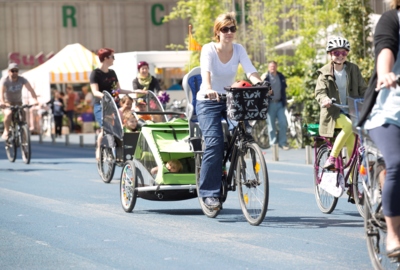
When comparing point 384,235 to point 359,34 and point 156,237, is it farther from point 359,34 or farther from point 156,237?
point 359,34

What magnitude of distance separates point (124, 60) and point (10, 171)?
16167 mm

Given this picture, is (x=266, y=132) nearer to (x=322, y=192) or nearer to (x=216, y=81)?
(x=322, y=192)

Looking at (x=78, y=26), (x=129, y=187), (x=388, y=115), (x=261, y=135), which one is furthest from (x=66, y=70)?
(x=388, y=115)

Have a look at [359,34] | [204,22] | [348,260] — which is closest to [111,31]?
[204,22]

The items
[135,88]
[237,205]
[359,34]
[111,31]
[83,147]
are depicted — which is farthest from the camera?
[111,31]

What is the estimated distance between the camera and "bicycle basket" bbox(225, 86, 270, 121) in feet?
33.1

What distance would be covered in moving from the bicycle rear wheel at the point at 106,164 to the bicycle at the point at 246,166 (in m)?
5.32

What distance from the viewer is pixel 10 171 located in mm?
19453

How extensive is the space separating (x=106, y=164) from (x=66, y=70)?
80.7 ft

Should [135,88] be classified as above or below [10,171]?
above

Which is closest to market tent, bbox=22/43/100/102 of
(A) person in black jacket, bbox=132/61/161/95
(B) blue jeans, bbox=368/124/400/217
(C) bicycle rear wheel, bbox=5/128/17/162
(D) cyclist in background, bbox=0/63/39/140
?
(C) bicycle rear wheel, bbox=5/128/17/162

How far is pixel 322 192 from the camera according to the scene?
37.9 feet

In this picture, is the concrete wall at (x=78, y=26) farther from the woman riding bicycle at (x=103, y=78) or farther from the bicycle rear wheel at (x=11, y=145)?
the woman riding bicycle at (x=103, y=78)

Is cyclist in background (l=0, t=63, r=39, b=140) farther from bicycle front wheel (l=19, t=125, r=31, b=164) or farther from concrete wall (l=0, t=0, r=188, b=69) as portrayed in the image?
concrete wall (l=0, t=0, r=188, b=69)
